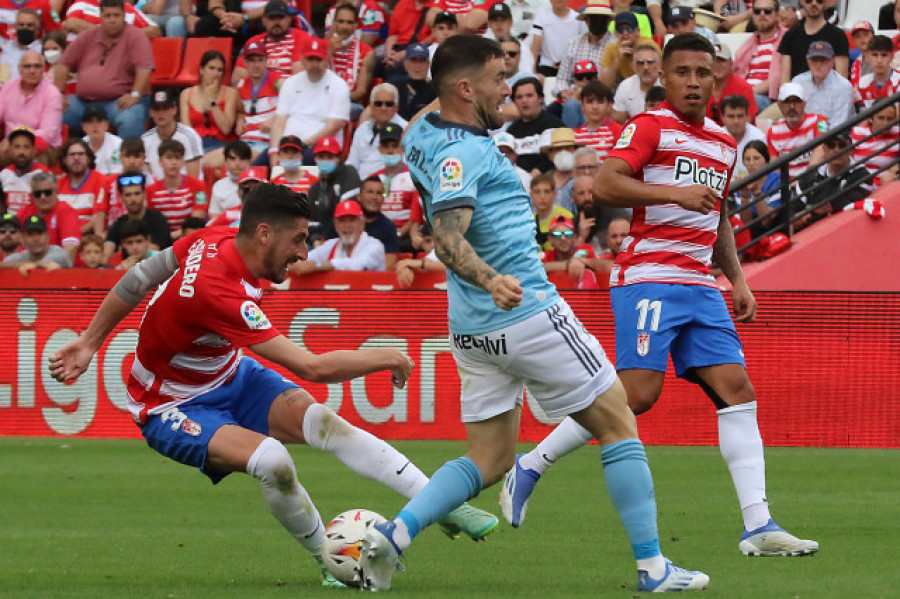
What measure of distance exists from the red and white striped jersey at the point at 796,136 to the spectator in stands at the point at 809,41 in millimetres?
900

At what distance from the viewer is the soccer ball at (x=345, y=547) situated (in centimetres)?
695

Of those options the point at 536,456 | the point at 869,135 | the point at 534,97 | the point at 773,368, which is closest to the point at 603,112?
the point at 534,97

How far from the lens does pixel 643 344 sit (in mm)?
7996

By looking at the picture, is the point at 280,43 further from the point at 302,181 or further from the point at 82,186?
the point at 82,186

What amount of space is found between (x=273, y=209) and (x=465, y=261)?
4.05ft

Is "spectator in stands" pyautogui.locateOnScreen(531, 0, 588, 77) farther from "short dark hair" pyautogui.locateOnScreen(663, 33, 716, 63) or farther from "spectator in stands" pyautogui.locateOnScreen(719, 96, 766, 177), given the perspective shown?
"short dark hair" pyautogui.locateOnScreen(663, 33, 716, 63)

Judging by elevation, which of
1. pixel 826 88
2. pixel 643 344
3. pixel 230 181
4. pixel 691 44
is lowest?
pixel 230 181

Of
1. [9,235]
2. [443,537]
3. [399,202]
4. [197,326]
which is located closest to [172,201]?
[9,235]

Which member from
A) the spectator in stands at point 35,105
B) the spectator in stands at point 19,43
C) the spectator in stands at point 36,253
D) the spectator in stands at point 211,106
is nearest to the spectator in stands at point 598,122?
the spectator in stands at point 211,106

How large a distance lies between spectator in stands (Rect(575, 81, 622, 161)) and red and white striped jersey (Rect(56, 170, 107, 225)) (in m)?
5.73

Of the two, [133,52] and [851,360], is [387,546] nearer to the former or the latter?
[851,360]

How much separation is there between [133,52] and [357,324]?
716cm

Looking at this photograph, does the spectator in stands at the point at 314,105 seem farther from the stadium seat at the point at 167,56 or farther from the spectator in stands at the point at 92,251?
the stadium seat at the point at 167,56

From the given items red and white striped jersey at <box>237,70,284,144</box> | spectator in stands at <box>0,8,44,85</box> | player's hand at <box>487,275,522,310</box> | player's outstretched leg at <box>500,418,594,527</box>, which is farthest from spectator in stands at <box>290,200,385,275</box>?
player's hand at <box>487,275,522,310</box>
